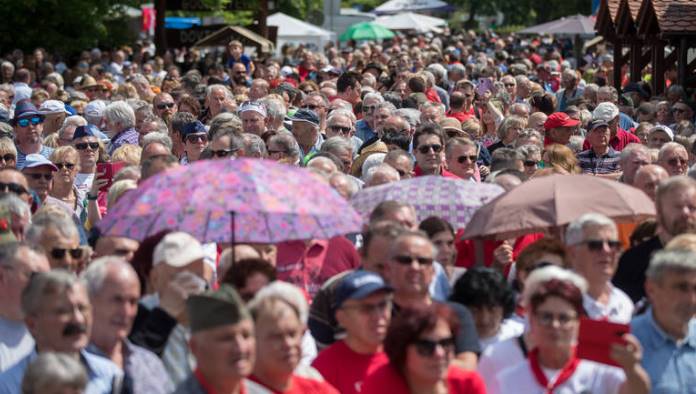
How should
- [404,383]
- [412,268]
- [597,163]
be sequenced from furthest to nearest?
[597,163]
[412,268]
[404,383]

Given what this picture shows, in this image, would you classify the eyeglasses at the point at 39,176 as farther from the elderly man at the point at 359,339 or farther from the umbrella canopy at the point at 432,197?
the elderly man at the point at 359,339

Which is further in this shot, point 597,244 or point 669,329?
point 597,244

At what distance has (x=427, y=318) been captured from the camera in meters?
5.98

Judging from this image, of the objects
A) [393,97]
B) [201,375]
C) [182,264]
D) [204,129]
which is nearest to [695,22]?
[393,97]

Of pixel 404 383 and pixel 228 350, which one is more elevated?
pixel 228 350

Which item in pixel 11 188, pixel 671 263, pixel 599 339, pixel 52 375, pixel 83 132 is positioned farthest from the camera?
pixel 83 132

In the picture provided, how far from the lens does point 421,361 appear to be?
233 inches

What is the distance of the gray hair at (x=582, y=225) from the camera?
7402 mm

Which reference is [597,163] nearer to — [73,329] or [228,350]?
[73,329]

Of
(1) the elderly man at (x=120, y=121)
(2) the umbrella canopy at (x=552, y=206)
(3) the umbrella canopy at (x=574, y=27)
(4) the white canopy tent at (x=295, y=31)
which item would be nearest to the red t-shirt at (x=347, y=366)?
(2) the umbrella canopy at (x=552, y=206)

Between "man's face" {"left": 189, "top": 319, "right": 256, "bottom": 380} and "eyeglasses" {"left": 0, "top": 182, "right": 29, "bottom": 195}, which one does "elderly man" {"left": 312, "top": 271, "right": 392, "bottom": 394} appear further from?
"eyeglasses" {"left": 0, "top": 182, "right": 29, "bottom": 195}

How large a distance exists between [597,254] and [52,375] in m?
3.09

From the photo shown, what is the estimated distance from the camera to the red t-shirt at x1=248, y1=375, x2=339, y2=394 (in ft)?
19.4

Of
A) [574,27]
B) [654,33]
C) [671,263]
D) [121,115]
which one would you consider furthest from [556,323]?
[574,27]
